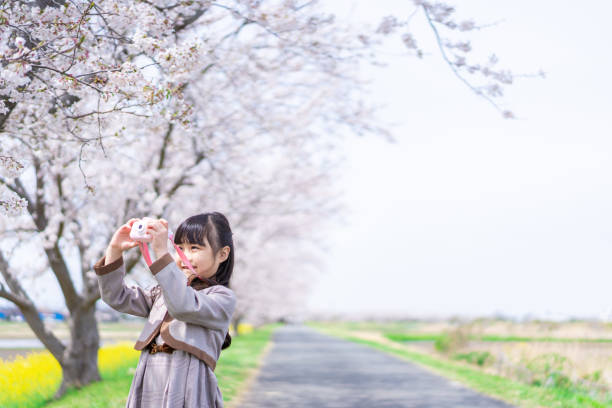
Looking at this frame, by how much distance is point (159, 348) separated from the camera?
2.64 m

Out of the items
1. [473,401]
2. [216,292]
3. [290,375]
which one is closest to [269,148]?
[290,375]

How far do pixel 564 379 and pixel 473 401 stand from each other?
7.66ft

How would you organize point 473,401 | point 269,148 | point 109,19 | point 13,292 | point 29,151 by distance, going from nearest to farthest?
point 109,19
point 29,151
point 13,292
point 473,401
point 269,148

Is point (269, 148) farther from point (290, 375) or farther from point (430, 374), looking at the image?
point (430, 374)

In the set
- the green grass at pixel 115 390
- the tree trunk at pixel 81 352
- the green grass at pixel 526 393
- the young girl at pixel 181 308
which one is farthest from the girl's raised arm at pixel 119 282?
the green grass at pixel 526 393

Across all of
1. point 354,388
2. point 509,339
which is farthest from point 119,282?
point 509,339

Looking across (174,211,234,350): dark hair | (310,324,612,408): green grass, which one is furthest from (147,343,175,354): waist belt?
(310,324,612,408): green grass

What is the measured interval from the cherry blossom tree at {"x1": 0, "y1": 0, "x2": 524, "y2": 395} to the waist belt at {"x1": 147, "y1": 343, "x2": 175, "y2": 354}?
1.61 metres

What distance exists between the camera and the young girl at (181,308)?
7.82 ft

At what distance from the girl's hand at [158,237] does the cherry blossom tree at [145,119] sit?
1.47 metres

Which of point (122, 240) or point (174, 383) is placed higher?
point (122, 240)

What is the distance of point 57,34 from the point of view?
3.63 meters

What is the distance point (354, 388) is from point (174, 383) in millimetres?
7897

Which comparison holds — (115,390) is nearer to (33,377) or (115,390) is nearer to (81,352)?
(81,352)
